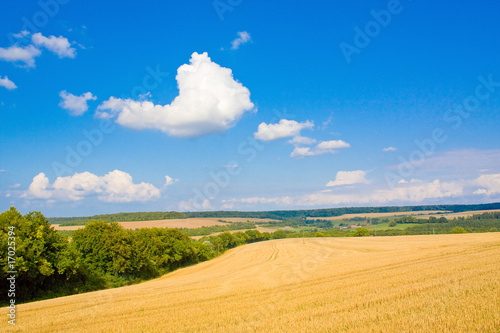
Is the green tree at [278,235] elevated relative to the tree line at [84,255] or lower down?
lower down

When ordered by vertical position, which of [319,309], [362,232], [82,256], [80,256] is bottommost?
[362,232]

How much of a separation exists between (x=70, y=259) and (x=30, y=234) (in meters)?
5.27

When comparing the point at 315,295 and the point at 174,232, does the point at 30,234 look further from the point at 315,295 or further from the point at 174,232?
the point at 174,232

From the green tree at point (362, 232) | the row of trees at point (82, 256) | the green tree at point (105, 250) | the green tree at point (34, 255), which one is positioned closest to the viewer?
the green tree at point (34, 255)

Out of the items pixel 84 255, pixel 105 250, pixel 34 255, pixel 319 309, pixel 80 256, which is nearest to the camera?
pixel 319 309

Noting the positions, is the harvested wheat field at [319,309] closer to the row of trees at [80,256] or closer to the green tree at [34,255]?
the green tree at [34,255]

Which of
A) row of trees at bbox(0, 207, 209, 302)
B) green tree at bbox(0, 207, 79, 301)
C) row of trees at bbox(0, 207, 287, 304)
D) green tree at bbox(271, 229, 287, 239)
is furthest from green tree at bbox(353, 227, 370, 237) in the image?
green tree at bbox(0, 207, 79, 301)

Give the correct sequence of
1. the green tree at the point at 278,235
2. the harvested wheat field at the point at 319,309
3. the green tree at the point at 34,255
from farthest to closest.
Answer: the green tree at the point at 278,235 → the green tree at the point at 34,255 → the harvested wheat field at the point at 319,309

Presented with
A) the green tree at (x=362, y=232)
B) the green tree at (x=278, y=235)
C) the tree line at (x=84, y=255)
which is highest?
the tree line at (x=84, y=255)

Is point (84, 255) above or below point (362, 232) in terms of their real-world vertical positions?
above

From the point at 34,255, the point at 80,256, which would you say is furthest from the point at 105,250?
the point at 34,255

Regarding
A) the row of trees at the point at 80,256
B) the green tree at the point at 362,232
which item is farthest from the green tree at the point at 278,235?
the row of trees at the point at 80,256

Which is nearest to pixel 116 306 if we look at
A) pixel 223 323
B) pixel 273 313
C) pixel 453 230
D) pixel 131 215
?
pixel 223 323

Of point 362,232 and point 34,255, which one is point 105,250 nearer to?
point 34,255
